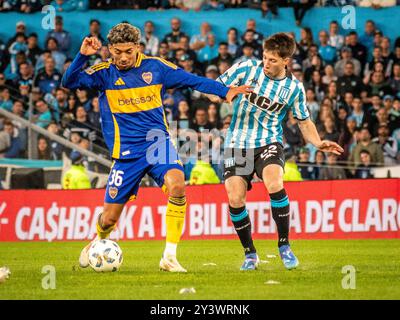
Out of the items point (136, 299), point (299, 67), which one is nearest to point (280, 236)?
point (136, 299)

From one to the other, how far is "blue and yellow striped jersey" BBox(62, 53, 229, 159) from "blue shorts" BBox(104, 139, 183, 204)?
0.30 ft

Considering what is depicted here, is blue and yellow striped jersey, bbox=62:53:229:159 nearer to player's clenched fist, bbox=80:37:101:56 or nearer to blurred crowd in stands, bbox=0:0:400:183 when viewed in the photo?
player's clenched fist, bbox=80:37:101:56

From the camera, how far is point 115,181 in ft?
33.5

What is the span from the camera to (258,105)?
10.6 meters

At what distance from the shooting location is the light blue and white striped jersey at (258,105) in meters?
10.6

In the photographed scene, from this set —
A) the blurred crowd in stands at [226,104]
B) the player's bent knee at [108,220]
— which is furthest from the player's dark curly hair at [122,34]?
the blurred crowd in stands at [226,104]

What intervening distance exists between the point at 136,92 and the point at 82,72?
609 mm

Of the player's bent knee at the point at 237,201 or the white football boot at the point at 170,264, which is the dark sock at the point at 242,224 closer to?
the player's bent knee at the point at 237,201

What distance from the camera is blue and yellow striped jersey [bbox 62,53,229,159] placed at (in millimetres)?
10008
